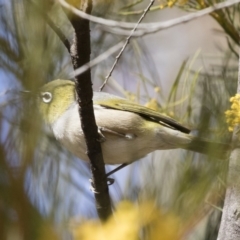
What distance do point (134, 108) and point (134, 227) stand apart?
98 centimetres

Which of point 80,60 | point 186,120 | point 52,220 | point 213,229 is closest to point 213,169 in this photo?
point 52,220

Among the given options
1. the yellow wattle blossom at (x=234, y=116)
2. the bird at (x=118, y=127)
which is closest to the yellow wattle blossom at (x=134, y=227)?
the yellow wattle blossom at (x=234, y=116)

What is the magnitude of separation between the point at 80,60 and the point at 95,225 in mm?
320

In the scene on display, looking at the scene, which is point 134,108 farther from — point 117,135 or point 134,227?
point 134,227

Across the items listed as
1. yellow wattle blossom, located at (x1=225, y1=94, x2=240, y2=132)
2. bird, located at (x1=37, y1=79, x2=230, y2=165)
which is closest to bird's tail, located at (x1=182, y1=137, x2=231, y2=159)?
yellow wattle blossom, located at (x1=225, y1=94, x2=240, y2=132)

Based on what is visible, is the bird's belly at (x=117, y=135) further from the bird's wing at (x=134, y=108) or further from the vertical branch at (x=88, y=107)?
the vertical branch at (x=88, y=107)

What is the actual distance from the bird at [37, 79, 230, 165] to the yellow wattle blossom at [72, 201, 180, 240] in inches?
30.7

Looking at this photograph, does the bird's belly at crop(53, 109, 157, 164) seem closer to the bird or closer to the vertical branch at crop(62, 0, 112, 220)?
the bird

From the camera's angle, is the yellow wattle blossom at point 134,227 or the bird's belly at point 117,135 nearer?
the yellow wattle blossom at point 134,227

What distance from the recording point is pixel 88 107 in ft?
3.24

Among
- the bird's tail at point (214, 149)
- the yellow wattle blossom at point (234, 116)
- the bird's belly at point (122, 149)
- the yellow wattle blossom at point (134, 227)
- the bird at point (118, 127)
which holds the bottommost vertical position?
the bird's belly at point (122, 149)

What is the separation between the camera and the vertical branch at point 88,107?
0.71 m

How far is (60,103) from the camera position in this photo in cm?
152

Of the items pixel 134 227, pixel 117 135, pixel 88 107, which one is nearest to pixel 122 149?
pixel 117 135
